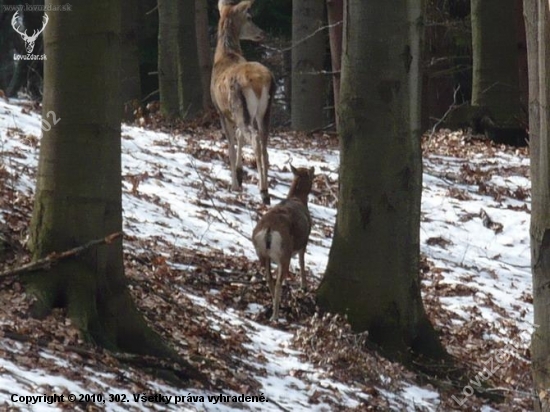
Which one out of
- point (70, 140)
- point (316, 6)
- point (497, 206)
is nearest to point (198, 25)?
point (316, 6)

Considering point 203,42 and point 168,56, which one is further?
point 203,42

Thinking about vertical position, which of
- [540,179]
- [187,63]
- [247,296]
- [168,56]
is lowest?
[247,296]

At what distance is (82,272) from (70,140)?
867mm

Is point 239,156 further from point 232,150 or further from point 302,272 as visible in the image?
point 302,272

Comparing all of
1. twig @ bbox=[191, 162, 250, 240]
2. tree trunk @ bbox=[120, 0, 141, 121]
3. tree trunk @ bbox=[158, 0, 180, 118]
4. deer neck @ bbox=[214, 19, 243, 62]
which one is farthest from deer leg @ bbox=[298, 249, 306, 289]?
tree trunk @ bbox=[158, 0, 180, 118]

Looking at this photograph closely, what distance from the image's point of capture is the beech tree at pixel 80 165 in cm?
716

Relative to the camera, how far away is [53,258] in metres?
7.14

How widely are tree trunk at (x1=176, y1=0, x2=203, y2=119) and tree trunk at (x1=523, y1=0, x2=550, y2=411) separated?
1485 centimetres

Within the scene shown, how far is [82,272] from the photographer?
7.24 metres

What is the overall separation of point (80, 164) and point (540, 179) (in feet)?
9.59

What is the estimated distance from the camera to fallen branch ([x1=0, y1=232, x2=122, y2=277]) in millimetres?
7145

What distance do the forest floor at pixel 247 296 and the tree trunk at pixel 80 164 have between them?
0.24m

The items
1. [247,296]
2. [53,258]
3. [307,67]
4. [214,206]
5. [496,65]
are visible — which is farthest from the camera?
[307,67]

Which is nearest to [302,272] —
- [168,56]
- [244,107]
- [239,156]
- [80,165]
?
[80,165]
